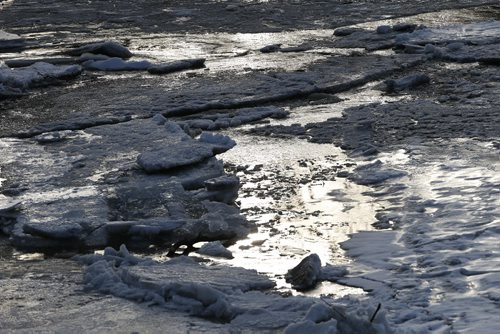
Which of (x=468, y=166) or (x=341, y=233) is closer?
(x=341, y=233)

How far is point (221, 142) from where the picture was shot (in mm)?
7012

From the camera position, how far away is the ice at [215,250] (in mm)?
5109

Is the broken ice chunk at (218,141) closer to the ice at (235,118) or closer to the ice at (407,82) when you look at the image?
the ice at (235,118)

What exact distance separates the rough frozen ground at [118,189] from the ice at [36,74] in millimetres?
2119

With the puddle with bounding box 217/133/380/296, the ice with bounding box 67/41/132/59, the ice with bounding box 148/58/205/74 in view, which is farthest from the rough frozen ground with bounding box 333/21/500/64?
the puddle with bounding box 217/133/380/296

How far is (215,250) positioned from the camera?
16.8 ft

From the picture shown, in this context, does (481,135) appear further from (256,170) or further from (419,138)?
(256,170)

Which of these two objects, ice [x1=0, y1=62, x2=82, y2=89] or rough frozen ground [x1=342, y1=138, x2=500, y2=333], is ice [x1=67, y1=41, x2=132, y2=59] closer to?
ice [x1=0, y1=62, x2=82, y2=89]

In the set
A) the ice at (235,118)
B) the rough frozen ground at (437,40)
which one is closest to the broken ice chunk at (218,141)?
the ice at (235,118)

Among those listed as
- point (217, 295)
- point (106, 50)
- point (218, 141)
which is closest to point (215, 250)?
point (217, 295)

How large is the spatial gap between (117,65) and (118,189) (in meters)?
4.45

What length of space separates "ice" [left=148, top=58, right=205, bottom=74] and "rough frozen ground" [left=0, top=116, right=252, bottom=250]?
2513 mm

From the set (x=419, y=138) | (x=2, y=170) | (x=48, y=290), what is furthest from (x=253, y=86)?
(x=48, y=290)

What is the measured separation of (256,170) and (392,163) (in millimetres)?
940
